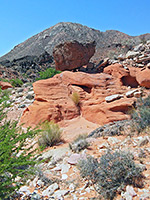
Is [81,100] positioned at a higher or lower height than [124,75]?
lower

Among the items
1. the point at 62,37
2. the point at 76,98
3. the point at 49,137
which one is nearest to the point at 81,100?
the point at 76,98

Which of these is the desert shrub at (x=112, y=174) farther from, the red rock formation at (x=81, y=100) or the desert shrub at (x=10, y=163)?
the red rock formation at (x=81, y=100)

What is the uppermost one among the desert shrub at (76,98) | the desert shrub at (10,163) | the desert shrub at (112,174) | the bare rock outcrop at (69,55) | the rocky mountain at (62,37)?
the rocky mountain at (62,37)

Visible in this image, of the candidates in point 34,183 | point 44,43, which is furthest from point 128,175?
point 44,43

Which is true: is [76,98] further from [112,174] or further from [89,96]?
[112,174]

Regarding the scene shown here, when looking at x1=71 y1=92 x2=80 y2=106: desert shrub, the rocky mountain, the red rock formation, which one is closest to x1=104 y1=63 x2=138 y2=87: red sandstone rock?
the red rock formation

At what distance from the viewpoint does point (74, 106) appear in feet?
28.0

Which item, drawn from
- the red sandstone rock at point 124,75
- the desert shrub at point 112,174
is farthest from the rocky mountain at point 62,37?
the desert shrub at point 112,174

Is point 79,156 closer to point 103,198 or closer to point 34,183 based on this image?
point 34,183

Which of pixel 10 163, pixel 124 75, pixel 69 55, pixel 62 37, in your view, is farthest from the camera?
pixel 62 37

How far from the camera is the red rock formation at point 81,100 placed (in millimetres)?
7654

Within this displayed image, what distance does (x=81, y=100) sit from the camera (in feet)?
28.8

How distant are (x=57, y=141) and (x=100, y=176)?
312 cm

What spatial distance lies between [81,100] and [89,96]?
1.60 feet
